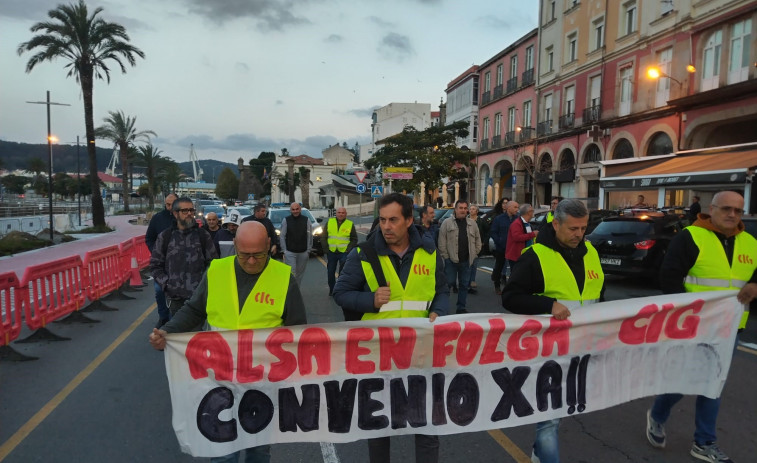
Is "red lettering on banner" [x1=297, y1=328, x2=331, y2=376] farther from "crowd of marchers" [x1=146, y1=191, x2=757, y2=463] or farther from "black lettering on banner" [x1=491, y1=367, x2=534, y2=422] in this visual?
"black lettering on banner" [x1=491, y1=367, x2=534, y2=422]

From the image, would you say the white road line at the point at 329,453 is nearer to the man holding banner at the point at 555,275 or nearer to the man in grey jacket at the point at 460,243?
the man holding banner at the point at 555,275

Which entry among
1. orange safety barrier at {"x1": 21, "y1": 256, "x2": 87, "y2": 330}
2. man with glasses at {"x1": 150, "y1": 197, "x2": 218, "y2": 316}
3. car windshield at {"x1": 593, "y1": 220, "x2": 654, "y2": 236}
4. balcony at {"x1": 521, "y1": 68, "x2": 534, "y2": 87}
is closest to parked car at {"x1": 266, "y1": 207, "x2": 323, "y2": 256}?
orange safety barrier at {"x1": 21, "y1": 256, "x2": 87, "y2": 330}

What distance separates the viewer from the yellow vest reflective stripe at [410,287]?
294 centimetres

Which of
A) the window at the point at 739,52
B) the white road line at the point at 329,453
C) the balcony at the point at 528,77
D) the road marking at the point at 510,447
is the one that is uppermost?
the balcony at the point at 528,77

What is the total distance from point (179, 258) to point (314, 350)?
313 cm

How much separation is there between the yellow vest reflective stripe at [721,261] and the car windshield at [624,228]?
7612mm

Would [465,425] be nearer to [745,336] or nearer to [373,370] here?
[373,370]

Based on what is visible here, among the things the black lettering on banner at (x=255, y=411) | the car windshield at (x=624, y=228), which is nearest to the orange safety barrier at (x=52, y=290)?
the black lettering on banner at (x=255, y=411)

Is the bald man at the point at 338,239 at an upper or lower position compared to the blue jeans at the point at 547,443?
upper

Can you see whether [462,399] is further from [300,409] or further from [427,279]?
[300,409]

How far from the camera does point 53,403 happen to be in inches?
182

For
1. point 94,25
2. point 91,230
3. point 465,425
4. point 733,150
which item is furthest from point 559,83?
point 465,425

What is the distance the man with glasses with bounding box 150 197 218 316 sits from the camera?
5.44 m

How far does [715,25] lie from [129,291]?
22596 mm
